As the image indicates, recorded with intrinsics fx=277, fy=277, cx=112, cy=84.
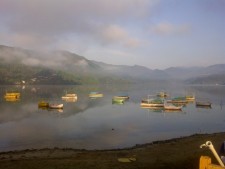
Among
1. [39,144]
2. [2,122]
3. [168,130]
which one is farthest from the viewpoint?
[2,122]

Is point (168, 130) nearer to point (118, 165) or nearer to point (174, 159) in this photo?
point (174, 159)

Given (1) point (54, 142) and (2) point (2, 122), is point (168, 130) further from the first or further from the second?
(2) point (2, 122)

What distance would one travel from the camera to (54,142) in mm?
45812

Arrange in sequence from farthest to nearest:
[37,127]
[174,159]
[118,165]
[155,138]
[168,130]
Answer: [37,127] → [168,130] → [155,138] → [174,159] → [118,165]

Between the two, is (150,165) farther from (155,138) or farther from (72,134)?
(72,134)

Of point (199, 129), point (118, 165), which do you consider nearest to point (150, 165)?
point (118, 165)

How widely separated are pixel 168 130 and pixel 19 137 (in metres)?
29.7

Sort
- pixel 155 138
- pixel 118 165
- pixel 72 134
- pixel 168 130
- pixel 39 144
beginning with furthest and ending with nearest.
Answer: pixel 168 130, pixel 72 134, pixel 155 138, pixel 39 144, pixel 118 165

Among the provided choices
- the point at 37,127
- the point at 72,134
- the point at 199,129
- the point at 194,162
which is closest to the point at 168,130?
the point at 199,129

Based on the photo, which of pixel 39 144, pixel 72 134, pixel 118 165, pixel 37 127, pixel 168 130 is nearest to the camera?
pixel 118 165

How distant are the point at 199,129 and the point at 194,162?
38117mm

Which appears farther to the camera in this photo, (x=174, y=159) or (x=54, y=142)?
(x=54, y=142)

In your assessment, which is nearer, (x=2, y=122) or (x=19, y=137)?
(x=19, y=137)

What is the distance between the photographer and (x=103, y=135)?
5169cm
